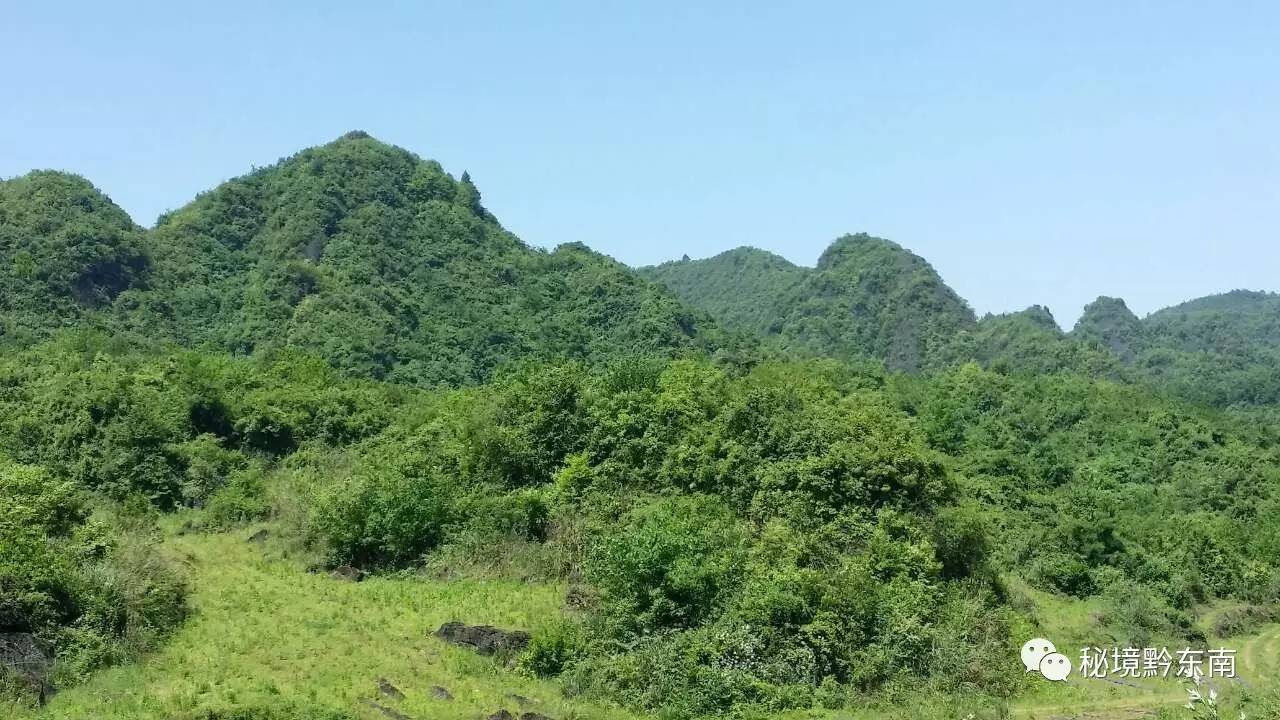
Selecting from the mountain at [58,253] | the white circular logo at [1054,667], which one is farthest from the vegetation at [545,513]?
the white circular logo at [1054,667]

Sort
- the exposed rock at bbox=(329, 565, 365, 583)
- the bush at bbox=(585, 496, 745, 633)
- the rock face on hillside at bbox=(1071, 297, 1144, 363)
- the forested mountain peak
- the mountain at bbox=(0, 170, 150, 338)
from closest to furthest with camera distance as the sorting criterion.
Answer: the bush at bbox=(585, 496, 745, 633)
the exposed rock at bbox=(329, 565, 365, 583)
the mountain at bbox=(0, 170, 150, 338)
the rock face on hillside at bbox=(1071, 297, 1144, 363)
the forested mountain peak

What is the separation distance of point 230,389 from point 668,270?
97865 millimetres

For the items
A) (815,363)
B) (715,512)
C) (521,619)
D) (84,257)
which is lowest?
(521,619)

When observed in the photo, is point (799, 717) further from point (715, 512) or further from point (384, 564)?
point (384, 564)

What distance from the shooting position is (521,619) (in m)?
19.3

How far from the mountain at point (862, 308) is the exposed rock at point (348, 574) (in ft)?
157

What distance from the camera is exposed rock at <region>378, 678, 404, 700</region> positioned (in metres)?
15.9

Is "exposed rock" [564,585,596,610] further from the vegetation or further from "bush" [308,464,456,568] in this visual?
"bush" [308,464,456,568]

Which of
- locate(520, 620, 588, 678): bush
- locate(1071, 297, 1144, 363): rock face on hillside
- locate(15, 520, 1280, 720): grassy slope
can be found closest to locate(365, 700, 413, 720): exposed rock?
locate(15, 520, 1280, 720): grassy slope

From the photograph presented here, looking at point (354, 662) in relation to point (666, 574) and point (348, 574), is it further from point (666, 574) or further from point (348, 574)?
point (348, 574)

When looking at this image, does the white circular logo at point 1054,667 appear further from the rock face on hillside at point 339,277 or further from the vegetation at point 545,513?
the rock face on hillside at point 339,277

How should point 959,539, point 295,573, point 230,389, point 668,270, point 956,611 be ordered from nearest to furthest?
point 956,611, point 959,539, point 295,573, point 230,389, point 668,270

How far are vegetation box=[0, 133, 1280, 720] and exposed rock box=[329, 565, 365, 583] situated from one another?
45 centimetres

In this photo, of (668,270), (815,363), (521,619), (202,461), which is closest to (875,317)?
(815,363)
